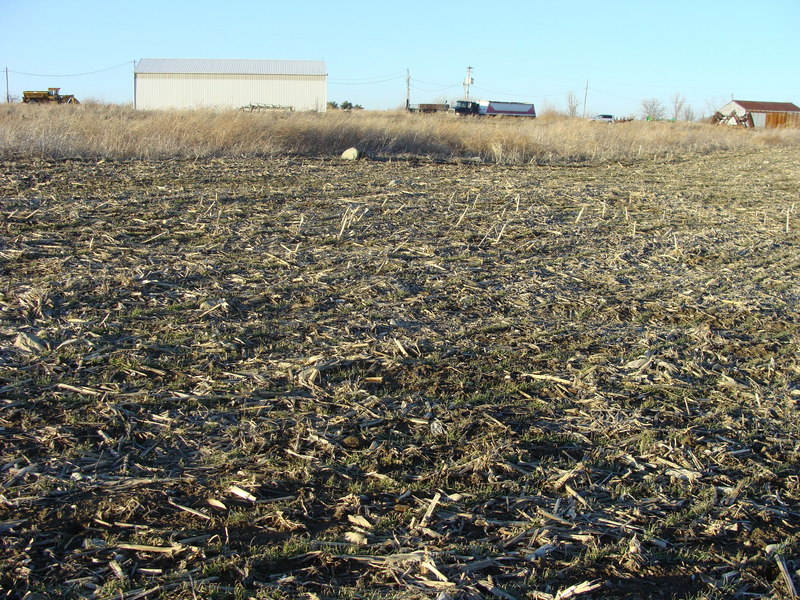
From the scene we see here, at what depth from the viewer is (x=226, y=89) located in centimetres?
4672

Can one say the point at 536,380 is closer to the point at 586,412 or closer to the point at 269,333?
the point at 586,412

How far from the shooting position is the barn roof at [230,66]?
4731 centimetres

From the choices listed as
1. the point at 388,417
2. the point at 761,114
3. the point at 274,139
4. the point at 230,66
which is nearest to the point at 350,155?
the point at 274,139

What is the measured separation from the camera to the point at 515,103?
2392 inches

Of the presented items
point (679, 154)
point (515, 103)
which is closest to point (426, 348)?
point (679, 154)

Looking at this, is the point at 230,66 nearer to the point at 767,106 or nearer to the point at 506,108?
the point at 506,108

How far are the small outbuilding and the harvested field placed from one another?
48.1 metres

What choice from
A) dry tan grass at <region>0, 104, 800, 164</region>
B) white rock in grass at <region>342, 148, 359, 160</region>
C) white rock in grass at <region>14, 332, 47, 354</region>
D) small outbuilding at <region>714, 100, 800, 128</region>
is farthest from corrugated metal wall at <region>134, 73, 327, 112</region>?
white rock in grass at <region>14, 332, 47, 354</region>

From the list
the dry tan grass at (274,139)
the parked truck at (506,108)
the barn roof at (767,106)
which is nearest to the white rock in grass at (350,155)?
the dry tan grass at (274,139)

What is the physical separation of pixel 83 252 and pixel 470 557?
17.2 ft

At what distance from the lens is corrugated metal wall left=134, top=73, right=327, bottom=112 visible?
46.2 metres

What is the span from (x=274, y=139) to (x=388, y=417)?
1434cm

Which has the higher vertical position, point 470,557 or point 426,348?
point 426,348

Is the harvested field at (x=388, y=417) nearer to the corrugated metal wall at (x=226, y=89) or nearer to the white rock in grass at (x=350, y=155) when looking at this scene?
the white rock in grass at (x=350, y=155)
